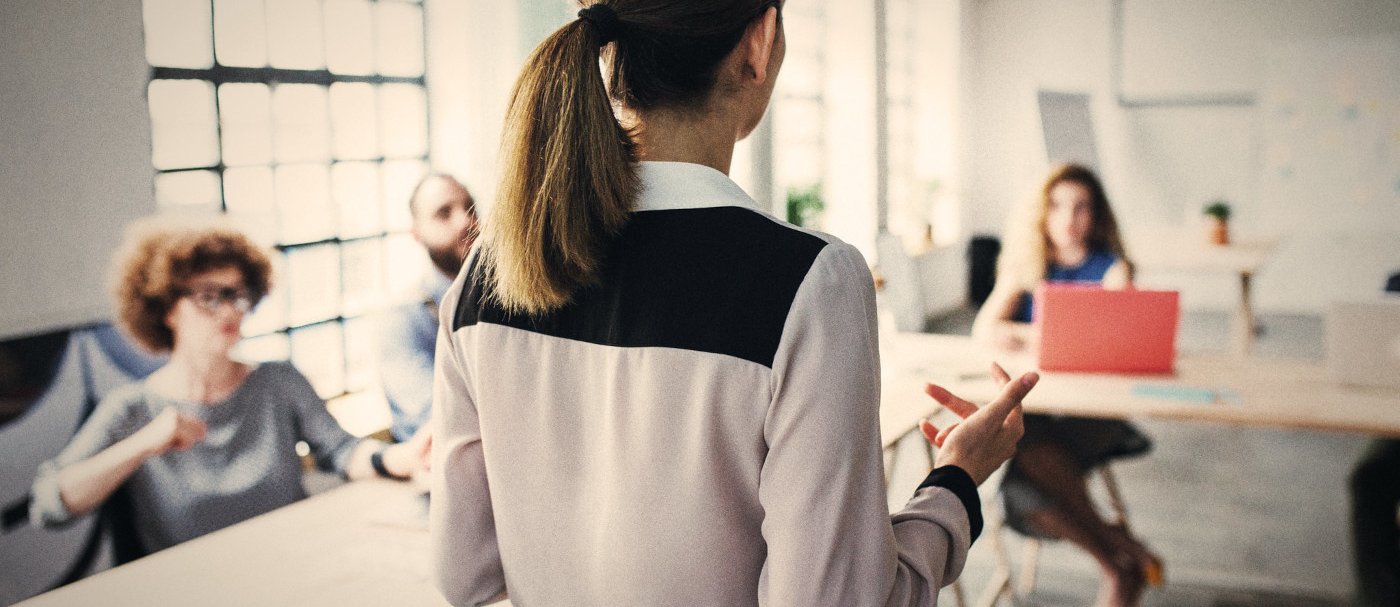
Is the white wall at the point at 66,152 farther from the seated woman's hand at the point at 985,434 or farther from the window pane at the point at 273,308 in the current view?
the seated woman's hand at the point at 985,434

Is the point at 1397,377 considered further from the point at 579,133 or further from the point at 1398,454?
the point at 579,133

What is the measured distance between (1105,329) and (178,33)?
2333 mm

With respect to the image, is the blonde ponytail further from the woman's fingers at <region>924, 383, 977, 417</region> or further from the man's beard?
the man's beard

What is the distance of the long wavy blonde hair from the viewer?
12.1 feet

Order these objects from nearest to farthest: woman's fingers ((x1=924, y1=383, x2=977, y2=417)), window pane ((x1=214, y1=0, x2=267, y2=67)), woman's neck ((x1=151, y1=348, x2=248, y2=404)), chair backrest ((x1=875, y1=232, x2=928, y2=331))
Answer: woman's fingers ((x1=924, y1=383, x2=977, y2=417))
woman's neck ((x1=151, y1=348, x2=248, y2=404))
window pane ((x1=214, y1=0, x2=267, y2=67))
chair backrest ((x1=875, y1=232, x2=928, y2=331))

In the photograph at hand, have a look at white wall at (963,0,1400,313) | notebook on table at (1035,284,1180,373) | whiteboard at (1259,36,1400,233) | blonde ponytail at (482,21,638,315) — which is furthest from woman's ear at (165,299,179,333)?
whiteboard at (1259,36,1400,233)

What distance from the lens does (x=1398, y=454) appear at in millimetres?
2961

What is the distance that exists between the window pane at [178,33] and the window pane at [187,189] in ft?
0.63

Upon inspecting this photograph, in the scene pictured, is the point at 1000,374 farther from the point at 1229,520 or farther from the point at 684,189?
the point at 1229,520

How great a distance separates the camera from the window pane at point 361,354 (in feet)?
7.13

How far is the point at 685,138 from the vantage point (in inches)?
37.4

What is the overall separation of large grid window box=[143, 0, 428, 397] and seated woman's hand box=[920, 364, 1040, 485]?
52.9 inches

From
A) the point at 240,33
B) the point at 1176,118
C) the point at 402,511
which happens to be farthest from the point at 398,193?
the point at 1176,118

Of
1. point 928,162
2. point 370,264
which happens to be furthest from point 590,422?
point 928,162
